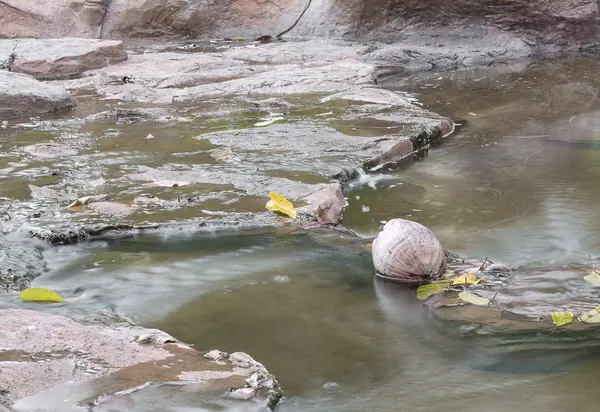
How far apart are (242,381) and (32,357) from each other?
2.12 ft

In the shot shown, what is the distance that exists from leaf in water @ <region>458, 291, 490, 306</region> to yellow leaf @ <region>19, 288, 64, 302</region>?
148cm

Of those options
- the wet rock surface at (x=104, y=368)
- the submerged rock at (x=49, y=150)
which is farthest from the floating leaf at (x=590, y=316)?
the submerged rock at (x=49, y=150)

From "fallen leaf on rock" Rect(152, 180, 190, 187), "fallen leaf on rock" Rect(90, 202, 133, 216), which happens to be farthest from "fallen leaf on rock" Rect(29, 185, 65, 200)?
"fallen leaf on rock" Rect(152, 180, 190, 187)

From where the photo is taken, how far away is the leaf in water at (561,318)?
105 inches

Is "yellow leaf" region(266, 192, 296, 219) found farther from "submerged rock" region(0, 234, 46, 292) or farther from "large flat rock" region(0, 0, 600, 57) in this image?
"large flat rock" region(0, 0, 600, 57)

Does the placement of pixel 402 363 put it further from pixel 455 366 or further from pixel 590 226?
pixel 590 226

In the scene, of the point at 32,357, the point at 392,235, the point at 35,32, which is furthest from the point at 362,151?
the point at 35,32

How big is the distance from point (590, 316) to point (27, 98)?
17.7ft

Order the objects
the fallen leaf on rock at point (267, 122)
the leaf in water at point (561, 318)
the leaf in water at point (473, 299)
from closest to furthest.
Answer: the leaf in water at point (561, 318) < the leaf in water at point (473, 299) < the fallen leaf on rock at point (267, 122)

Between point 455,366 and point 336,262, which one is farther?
point 336,262

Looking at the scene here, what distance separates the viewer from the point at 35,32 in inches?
470

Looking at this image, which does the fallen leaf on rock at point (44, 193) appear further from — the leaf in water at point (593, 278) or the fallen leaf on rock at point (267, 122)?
the leaf in water at point (593, 278)

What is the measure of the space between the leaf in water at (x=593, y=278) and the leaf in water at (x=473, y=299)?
44 centimetres

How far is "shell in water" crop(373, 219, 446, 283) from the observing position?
3.16m
